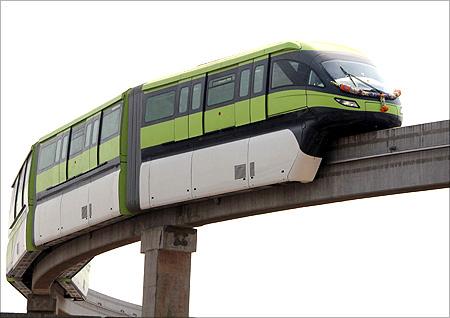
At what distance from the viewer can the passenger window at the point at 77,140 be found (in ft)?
97.7

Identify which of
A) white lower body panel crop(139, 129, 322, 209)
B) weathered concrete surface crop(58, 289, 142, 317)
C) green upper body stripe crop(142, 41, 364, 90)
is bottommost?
white lower body panel crop(139, 129, 322, 209)

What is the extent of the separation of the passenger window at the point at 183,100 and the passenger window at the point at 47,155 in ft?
29.3

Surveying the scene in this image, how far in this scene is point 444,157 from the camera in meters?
19.9

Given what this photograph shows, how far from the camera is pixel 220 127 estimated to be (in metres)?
23.1

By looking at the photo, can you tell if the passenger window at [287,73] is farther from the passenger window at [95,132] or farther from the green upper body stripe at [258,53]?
the passenger window at [95,132]

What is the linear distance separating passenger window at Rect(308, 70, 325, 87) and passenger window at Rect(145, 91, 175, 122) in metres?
4.49

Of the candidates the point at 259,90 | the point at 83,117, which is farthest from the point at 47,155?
the point at 259,90

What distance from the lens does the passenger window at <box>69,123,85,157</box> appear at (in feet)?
97.7

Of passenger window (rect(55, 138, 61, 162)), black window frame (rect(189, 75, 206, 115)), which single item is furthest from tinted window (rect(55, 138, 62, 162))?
black window frame (rect(189, 75, 206, 115))

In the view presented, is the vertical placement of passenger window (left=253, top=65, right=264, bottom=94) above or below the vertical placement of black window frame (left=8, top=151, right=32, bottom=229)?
below

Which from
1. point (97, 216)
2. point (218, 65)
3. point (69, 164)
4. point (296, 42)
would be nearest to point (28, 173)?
point (69, 164)

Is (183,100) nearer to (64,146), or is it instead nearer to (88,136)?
(88,136)

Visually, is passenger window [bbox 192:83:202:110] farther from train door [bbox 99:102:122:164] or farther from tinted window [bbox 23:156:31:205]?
tinted window [bbox 23:156:31:205]

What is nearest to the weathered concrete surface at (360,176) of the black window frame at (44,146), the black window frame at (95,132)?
the black window frame at (95,132)
